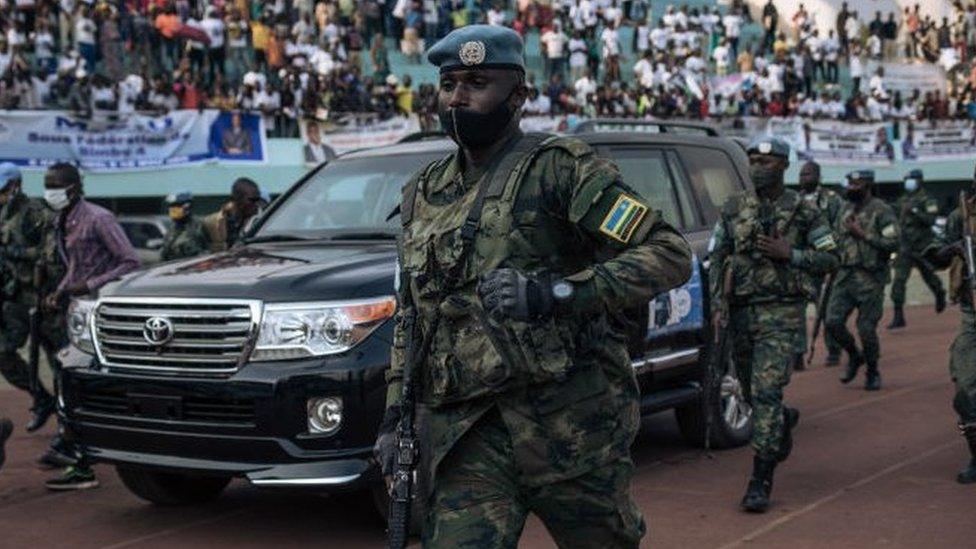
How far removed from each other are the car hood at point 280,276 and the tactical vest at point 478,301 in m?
2.39

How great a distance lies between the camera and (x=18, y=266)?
8.88 meters

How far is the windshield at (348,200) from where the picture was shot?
7.03 meters

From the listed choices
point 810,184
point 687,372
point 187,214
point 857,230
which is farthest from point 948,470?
point 187,214

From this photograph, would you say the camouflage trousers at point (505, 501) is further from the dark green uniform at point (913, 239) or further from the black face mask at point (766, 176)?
the dark green uniform at point (913, 239)

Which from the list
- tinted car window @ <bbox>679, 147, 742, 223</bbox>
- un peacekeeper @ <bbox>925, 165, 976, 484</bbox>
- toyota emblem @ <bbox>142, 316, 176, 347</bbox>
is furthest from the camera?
tinted car window @ <bbox>679, 147, 742, 223</bbox>

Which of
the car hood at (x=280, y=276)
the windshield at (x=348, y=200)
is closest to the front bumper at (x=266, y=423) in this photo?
the car hood at (x=280, y=276)

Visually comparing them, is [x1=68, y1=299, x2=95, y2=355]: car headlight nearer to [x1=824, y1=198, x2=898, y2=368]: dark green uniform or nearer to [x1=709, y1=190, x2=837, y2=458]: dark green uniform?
[x1=709, y1=190, x2=837, y2=458]: dark green uniform

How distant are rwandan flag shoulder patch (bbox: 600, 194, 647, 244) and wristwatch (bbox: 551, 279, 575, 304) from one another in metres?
0.20

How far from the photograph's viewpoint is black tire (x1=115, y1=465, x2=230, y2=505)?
6.96 meters

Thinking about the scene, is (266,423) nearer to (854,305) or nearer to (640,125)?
(640,125)

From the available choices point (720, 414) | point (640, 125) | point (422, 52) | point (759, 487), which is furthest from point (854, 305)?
point (422, 52)

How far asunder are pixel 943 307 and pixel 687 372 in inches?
401

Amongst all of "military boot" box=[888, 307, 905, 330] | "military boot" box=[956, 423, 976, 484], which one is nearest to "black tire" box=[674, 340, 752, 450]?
"military boot" box=[956, 423, 976, 484]

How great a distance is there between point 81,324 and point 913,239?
12126 millimetres
